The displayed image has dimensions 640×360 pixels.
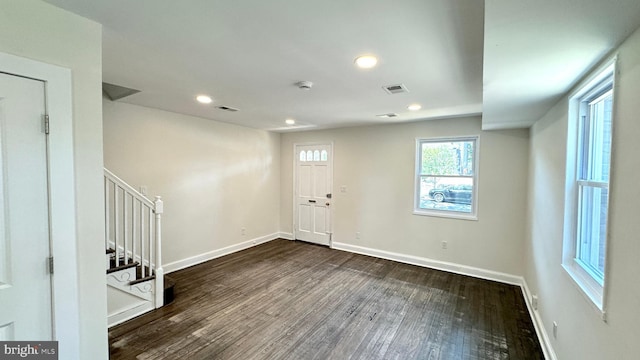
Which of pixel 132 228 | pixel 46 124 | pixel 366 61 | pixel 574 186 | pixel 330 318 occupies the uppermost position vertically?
pixel 366 61

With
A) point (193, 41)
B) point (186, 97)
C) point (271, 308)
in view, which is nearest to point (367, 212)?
point (271, 308)

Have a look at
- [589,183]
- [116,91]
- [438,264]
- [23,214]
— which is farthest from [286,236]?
[589,183]

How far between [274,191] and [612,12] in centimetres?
559

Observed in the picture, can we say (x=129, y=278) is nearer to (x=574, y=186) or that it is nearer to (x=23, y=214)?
(x=23, y=214)

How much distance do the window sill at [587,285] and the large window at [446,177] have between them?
2.29m

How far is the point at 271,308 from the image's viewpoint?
3.06m

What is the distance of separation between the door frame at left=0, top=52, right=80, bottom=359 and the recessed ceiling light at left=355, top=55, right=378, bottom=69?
176cm

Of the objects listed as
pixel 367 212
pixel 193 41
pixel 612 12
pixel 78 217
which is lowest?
pixel 367 212

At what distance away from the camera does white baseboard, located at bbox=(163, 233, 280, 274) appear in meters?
4.07

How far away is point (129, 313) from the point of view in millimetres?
2816

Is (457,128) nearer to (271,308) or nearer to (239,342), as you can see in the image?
(271,308)

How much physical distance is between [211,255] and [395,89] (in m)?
3.98

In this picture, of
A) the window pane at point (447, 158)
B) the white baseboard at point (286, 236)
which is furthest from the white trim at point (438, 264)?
the window pane at point (447, 158)

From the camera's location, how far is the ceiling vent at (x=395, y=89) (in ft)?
8.43
